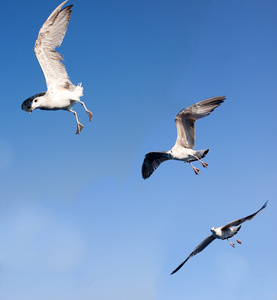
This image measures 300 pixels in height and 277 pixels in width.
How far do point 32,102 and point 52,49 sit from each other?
2.26 m

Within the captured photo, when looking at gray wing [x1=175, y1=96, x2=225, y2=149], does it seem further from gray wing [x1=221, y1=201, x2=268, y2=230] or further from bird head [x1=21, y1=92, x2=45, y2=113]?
bird head [x1=21, y1=92, x2=45, y2=113]

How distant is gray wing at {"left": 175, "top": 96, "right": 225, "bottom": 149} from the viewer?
1897 cm

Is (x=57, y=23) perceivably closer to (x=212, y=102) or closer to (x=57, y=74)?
(x=57, y=74)

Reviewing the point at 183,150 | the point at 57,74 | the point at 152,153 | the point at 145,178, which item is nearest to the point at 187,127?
the point at 183,150

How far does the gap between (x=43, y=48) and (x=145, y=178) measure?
8.67 metres

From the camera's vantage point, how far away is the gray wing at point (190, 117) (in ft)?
62.2

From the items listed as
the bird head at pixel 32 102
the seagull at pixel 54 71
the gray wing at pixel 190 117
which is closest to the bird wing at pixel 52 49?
the seagull at pixel 54 71

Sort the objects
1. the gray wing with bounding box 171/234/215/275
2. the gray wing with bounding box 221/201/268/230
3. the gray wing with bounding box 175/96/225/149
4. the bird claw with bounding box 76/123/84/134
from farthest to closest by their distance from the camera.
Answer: the gray wing with bounding box 171/234/215/275, the gray wing with bounding box 221/201/268/230, the gray wing with bounding box 175/96/225/149, the bird claw with bounding box 76/123/84/134

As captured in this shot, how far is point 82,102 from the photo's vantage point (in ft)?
59.5

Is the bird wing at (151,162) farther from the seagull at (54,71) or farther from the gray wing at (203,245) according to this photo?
the seagull at (54,71)

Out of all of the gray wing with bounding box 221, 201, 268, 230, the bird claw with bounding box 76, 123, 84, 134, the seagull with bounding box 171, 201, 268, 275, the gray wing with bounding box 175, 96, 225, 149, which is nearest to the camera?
the bird claw with bounding box 76, 123, 84, 134

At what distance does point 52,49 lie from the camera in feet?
58.4

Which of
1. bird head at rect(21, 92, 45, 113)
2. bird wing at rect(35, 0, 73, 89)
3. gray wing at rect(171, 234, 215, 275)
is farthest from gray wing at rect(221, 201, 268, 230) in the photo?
bird head at rect(21, 92, 45, 113)

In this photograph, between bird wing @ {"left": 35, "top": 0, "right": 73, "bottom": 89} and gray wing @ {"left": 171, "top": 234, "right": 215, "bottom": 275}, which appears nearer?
bird wing @ {"left": 35, "top": 0, "right": 73, "bottom": 89}
